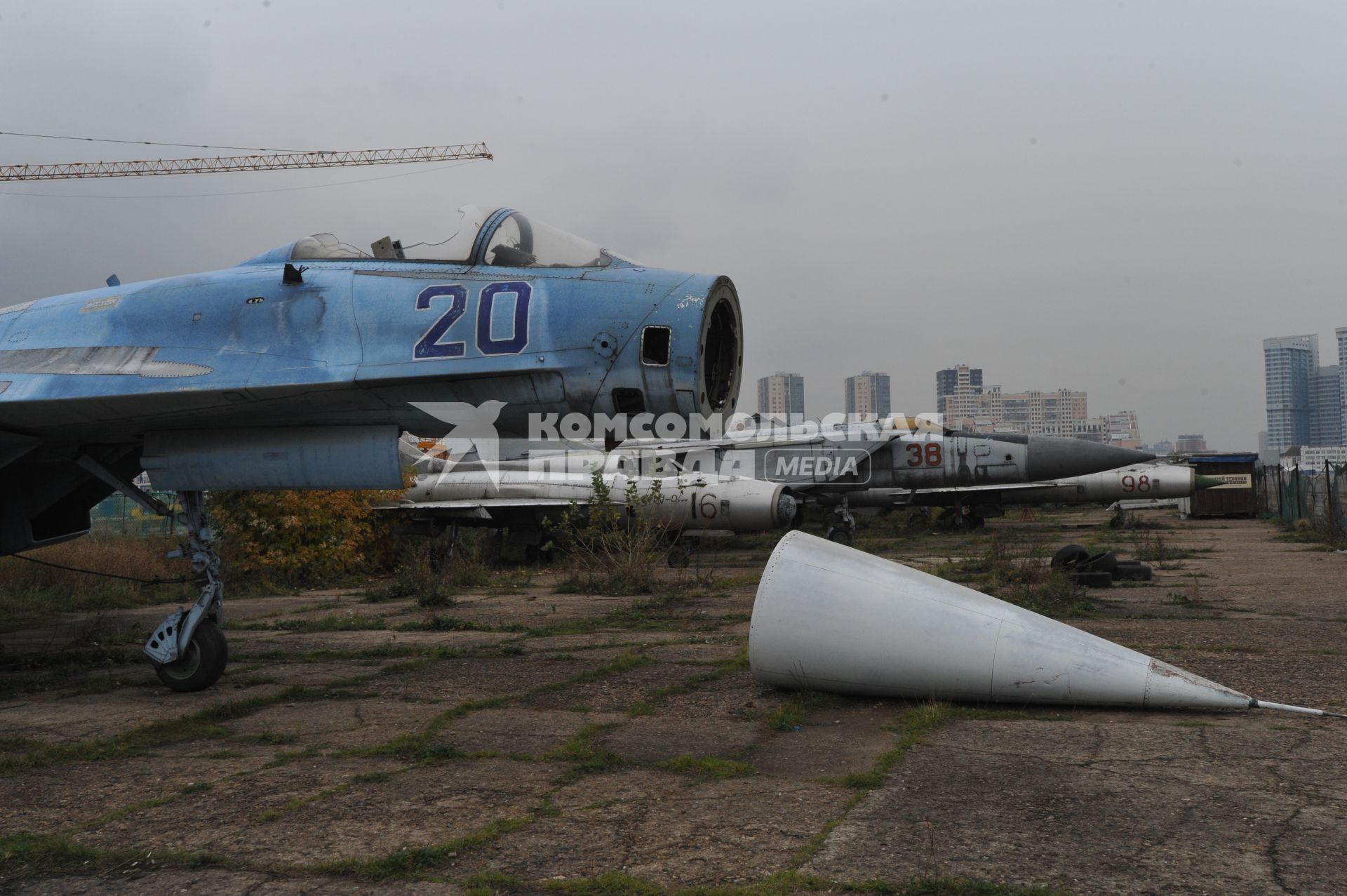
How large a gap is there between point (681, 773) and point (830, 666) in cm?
159

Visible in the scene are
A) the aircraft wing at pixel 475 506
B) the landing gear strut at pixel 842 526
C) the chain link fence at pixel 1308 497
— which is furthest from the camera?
the landing gear strut at pixel 842 526

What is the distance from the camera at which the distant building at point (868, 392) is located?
113312 millimetres

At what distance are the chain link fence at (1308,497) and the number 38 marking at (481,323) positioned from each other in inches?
681

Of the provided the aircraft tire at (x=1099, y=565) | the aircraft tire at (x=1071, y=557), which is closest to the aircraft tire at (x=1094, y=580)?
the aircraft tire at (x=1099, y=565)

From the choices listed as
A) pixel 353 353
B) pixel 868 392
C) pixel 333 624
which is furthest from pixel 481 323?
pixel 868 392

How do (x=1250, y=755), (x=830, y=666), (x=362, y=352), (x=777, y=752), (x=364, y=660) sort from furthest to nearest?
1. (x=364, y=660)
2. (x=362, y=352)
3. (x=830, y=666)
4. (x=777, y=752)
5. (x=1250, y=755)

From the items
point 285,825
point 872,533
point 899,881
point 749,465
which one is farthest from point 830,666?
point 872,533

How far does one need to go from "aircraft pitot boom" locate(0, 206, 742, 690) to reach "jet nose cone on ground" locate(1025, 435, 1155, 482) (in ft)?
57.4

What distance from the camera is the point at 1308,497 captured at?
23.8 meters

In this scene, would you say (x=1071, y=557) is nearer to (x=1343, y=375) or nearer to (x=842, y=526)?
(x=842, y=526)

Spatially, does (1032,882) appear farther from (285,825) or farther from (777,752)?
(285,825)

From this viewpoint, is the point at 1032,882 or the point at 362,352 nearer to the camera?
the point at 1032,882

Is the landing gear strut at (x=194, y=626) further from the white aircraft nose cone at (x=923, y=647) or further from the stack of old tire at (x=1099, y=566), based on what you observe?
the stack of old tire at (x=1099, y=566)

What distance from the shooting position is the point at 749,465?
70.8ft
